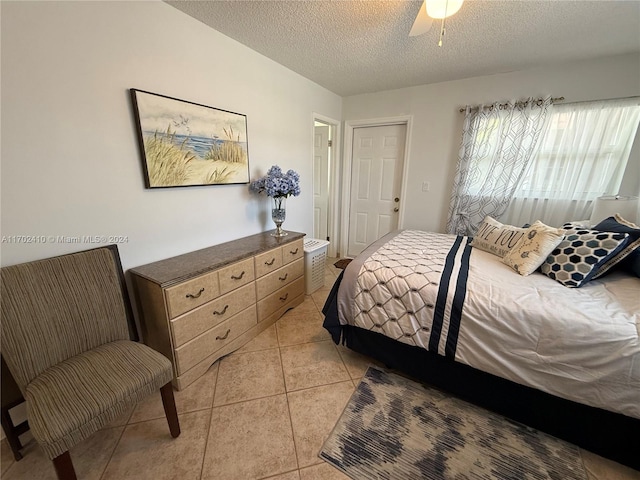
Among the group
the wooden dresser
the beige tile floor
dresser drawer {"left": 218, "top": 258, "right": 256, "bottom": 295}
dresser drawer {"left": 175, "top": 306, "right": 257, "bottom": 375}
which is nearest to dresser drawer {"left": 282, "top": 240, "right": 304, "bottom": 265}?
the wooden dresser

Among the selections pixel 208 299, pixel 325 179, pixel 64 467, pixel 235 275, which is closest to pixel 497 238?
pixel 235 275

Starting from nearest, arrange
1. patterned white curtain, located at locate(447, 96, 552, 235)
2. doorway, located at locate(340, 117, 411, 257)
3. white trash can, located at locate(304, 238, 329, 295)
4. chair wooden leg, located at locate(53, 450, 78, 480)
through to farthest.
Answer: chair wooden leg, located at locate(53, 450, 78, 480) → patterned white curtain, located at locate(447, 96, 552, 235) → white trash can, located at locate(304, 238, 329, 295) → doorway, located at locate(340, 117, 411, 257)

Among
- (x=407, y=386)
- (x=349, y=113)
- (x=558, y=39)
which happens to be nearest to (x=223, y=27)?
(x=349, y=113)

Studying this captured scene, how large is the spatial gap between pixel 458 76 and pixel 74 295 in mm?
3653

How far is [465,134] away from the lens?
2748 mm

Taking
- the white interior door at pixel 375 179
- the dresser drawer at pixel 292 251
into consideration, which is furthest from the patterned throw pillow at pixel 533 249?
the white interior door at pixel 375 179

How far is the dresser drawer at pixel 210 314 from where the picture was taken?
1.49m

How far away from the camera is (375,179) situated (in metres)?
3.50

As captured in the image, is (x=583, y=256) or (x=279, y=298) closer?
(x=583, y=256)

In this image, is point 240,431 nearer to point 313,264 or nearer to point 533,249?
point 313,264

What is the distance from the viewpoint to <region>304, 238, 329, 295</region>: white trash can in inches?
105

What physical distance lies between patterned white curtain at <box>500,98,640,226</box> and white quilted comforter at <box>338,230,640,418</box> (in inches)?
50.5

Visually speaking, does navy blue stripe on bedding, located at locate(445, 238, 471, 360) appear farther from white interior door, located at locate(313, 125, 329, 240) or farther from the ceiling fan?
white interior door, located at locate(313, 125, 329, 240)

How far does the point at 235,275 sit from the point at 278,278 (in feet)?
1.62
